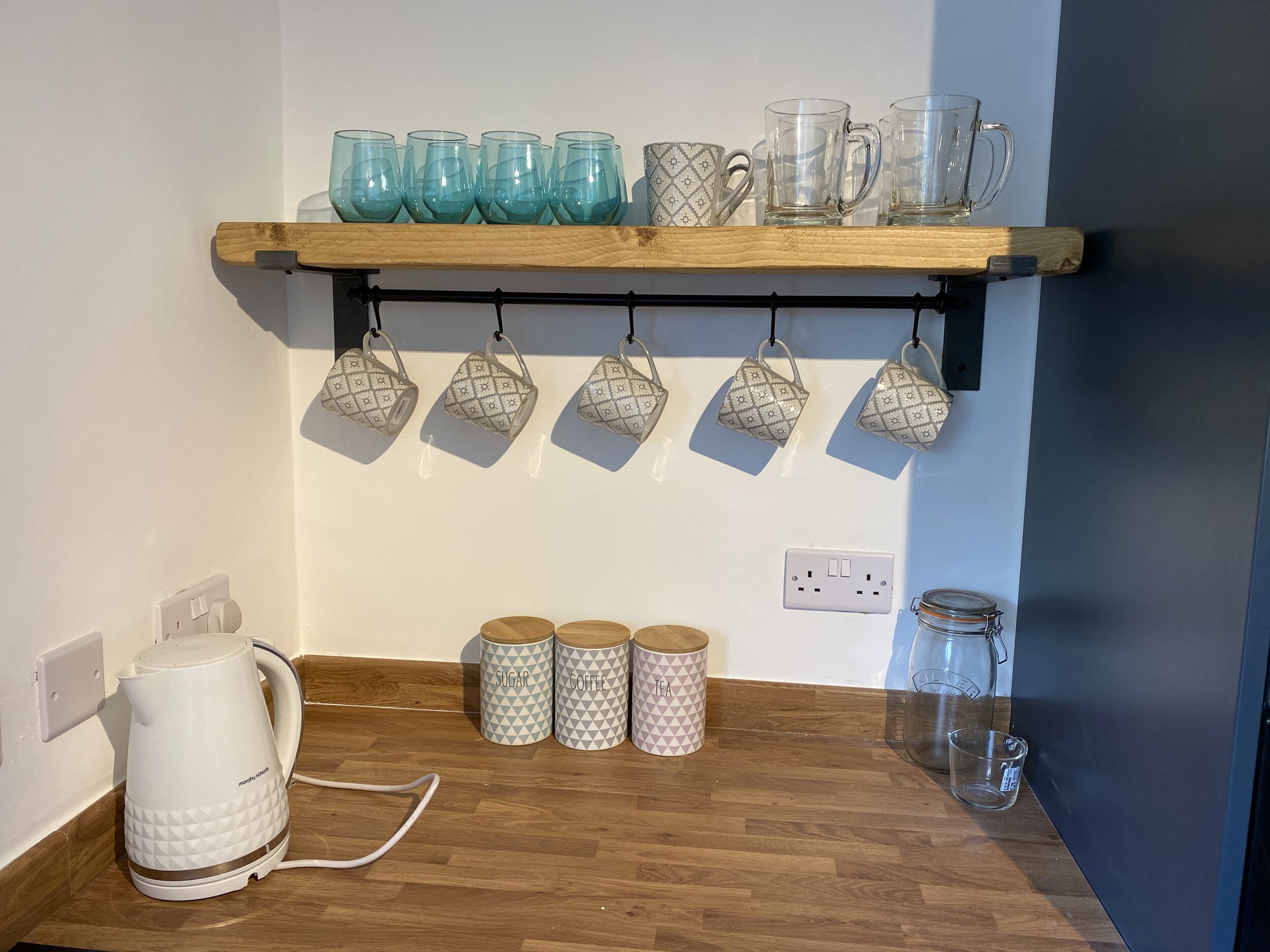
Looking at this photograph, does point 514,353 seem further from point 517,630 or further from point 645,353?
point 517,630

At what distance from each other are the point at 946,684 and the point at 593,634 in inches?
17.7

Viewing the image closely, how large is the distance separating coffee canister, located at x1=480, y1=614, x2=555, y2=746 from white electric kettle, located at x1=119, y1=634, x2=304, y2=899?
1.09ft

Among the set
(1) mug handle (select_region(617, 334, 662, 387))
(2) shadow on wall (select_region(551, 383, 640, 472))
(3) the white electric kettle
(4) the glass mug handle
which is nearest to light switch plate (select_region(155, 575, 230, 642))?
(3) the white electric kettle

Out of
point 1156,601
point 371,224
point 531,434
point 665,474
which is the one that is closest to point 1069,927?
point 1156,601

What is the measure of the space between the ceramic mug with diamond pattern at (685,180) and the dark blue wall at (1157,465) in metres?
0.39

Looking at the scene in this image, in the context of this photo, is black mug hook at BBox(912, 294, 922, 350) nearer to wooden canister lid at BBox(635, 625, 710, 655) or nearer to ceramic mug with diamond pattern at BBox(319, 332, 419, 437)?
wooden canister lid at BBox(635, 625, 710, 655)

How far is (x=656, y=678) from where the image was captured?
1.18 metres

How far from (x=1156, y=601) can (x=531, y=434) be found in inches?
29.5

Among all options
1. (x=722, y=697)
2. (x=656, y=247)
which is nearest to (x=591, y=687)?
(x=722, y=697)

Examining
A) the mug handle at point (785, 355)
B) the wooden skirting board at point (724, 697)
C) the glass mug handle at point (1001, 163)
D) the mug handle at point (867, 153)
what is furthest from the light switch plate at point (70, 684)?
the glass mug handle at point (1001, 163)

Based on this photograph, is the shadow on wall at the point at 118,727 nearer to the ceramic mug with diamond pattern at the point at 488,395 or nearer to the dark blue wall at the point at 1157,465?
the ceramic mug with diamond pattern at the point at 488,395

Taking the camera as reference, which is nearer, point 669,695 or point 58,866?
point 58,866

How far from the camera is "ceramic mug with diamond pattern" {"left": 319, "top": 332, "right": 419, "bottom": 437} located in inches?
45.9

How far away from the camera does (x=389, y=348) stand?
1.27 metres
